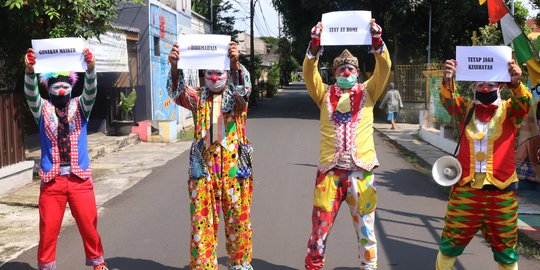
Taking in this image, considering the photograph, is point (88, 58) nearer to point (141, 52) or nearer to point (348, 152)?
point (348, 152)

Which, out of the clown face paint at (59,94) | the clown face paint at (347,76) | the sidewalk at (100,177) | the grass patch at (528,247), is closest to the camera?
the clown face paint at (347,76)

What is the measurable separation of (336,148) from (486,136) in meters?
1.11

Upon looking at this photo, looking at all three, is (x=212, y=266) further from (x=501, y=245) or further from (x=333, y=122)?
(x=501, y=245)

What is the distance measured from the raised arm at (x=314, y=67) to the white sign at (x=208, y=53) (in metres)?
0.63

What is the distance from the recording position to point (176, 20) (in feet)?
67.2

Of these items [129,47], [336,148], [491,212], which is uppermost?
[129,47]

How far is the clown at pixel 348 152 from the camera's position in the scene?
4.05m

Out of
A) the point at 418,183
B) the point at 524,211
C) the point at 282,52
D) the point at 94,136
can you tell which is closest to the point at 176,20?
the point at 94,136

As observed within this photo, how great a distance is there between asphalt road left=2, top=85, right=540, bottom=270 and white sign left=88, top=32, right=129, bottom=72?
4.39 meters

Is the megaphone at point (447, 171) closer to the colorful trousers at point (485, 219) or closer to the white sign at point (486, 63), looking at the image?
the colorful trousers at point (485, 219)

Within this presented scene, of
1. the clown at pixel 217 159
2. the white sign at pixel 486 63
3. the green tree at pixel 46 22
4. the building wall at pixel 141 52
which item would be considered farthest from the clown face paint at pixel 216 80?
the building wall at pixel 141 52

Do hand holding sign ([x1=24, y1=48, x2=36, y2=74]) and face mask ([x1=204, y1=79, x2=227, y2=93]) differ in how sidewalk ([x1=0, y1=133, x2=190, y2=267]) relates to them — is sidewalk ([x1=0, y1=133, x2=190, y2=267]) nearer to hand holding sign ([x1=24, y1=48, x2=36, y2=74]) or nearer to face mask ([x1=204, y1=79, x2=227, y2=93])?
hand holding sign ([x1=24, y1=48, x2=36, y2=74])

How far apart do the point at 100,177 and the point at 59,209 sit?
5761 mm

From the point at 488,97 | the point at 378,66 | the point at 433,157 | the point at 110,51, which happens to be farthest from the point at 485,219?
the point at 110,51
